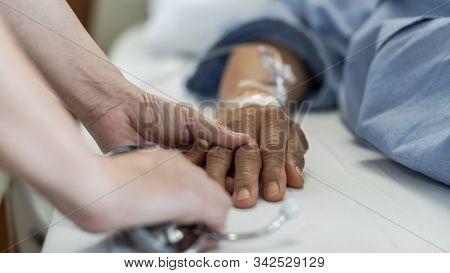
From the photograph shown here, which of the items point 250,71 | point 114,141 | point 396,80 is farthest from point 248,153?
point 250,71

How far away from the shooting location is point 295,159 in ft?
1.74

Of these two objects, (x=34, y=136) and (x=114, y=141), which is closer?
(x=34, y=136)

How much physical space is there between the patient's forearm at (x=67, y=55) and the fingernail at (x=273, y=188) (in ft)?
0.58

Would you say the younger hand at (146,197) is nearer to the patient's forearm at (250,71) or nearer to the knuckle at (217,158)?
the knuckle at (217,158)

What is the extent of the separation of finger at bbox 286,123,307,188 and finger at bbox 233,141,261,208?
0.03 m

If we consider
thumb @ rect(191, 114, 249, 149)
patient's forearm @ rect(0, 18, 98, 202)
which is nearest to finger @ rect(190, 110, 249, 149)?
thumb @ rect(191, 114, 249, 149)

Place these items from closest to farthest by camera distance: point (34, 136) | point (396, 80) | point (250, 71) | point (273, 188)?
1. point (34, 136)
2. point (273, 188)
3. point (396, 80)
4. point (250, 71)

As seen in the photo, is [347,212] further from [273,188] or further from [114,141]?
[114,141]

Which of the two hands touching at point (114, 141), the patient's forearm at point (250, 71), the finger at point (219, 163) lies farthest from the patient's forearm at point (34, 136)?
the patient's forearm at point (250, 71)

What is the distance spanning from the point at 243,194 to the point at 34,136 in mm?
187

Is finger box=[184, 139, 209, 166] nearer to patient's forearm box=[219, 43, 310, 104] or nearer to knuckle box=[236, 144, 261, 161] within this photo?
knuckle box=[236, 144, 261, 161]

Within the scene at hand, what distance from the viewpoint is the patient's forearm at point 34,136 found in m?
0.41

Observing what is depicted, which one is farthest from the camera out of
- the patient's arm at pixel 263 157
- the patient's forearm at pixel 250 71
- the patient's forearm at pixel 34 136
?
the patient's forearm at pixel 250 71

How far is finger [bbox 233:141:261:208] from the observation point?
499 mm
